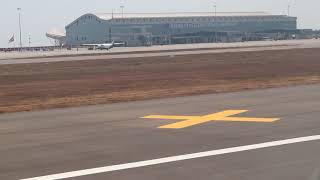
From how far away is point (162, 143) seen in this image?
10.4 metres

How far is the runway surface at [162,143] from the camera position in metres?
8.06

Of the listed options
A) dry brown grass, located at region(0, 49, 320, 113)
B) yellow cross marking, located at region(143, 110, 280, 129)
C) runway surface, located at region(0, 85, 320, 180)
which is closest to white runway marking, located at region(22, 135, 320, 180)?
runway surface, located at region(0, 85, 320, 180)

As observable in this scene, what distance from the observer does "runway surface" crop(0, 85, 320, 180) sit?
8062 mm

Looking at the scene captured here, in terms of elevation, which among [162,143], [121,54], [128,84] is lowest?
[128,84]

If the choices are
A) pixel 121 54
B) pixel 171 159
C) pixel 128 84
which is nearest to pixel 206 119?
pixel 171 159

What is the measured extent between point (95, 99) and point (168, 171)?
40.9 feet

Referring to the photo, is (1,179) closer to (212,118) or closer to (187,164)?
(187,164)

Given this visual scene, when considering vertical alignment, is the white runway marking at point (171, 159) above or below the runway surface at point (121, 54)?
below

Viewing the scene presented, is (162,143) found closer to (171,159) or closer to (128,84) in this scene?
(171,159)

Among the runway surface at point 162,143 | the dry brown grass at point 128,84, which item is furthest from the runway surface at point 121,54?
the runway surface at point 162,143

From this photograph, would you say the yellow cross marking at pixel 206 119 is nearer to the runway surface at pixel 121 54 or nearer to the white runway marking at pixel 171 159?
the white runway marking at pixel 171 159

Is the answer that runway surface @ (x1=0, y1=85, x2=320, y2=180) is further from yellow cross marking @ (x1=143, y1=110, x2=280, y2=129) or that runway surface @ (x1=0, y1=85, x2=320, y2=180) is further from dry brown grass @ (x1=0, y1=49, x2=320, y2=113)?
dry brown grass @ (x1=0, y1=49, x2=320, y2=113)

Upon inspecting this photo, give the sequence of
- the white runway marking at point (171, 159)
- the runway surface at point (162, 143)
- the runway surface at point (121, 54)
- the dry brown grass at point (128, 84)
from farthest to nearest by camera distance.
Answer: the runway surface at point (121, 54), the dry brown grass at point (128, 84), the runway surface at point (162, 143), the white runway marking at point (171, 159)

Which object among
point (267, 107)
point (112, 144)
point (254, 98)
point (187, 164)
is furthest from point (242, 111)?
point (187, 164)
